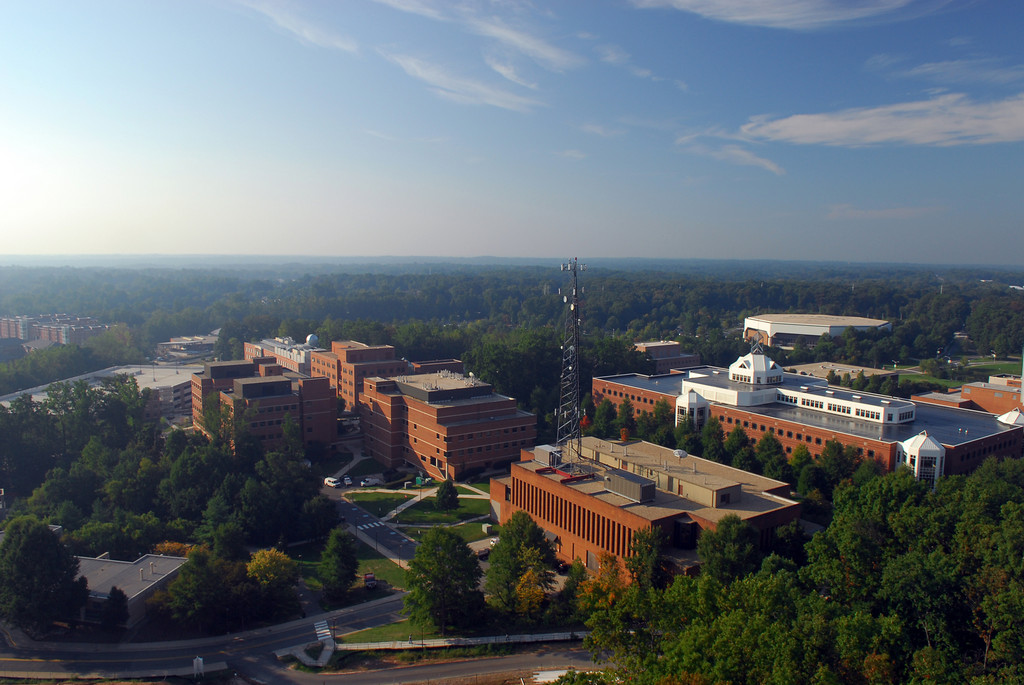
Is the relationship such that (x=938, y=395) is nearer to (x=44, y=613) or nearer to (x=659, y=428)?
(x=659, y=428)

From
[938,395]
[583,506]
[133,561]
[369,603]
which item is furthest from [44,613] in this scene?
[938,395]

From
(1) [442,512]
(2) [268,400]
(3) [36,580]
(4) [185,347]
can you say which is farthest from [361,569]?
(4) [185,347]

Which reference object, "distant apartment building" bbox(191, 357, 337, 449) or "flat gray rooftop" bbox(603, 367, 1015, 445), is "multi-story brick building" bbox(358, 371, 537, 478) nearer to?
"distant apartment building" bbox(191, 357, 337, 449)

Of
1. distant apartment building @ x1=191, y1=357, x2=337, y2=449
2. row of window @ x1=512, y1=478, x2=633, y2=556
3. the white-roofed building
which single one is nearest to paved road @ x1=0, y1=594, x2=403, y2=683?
row of window @ x1=512, y1=478, x2=633, y2=556

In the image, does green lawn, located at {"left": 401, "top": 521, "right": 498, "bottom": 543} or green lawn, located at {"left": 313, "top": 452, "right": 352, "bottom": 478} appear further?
green lawn, located at {"left": 313, "top": 452, "right": 352, "bottom": 478}

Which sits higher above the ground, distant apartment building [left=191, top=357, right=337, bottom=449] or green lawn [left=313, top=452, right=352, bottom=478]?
distant apartment building [left=191, top=357, right=337, bottom=449]

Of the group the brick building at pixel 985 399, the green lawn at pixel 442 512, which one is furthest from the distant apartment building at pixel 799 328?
the green lawn at pixel 442 512

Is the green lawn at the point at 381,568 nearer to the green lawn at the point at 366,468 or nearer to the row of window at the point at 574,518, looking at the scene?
the row of window at the point at 574,518

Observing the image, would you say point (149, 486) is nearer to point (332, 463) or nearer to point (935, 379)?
point (332, 463)
